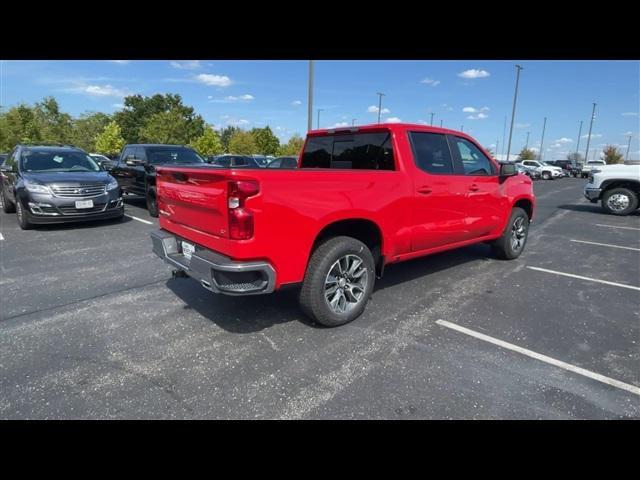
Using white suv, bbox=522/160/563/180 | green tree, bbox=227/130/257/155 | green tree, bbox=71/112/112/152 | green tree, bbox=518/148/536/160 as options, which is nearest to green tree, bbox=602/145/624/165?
green tree, bbox=518/148/536/160

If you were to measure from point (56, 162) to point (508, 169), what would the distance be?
360 inches

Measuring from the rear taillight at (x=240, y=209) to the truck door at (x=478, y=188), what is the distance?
121 inches

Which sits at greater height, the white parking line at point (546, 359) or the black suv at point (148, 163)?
the black suv at point (148, 163)

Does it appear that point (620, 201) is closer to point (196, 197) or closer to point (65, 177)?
point (196, 197)

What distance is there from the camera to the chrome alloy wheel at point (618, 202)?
1160cm

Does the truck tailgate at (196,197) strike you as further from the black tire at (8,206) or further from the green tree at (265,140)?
the green tree at (265,140)

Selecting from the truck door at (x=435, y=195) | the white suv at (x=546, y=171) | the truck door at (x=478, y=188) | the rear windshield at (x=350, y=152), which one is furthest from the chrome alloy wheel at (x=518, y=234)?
the white suv at (x=546, y=171)

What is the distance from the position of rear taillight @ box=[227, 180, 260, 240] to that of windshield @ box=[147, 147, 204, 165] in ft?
25.2

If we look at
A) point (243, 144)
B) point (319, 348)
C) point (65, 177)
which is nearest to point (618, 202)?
point (319, 348)

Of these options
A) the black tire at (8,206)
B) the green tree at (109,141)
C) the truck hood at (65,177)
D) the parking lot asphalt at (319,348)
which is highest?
the green tree at (109,141)

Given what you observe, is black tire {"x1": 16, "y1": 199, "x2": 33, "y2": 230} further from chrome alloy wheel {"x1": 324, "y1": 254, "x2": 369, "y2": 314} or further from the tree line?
the tree line

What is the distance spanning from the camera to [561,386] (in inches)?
105
